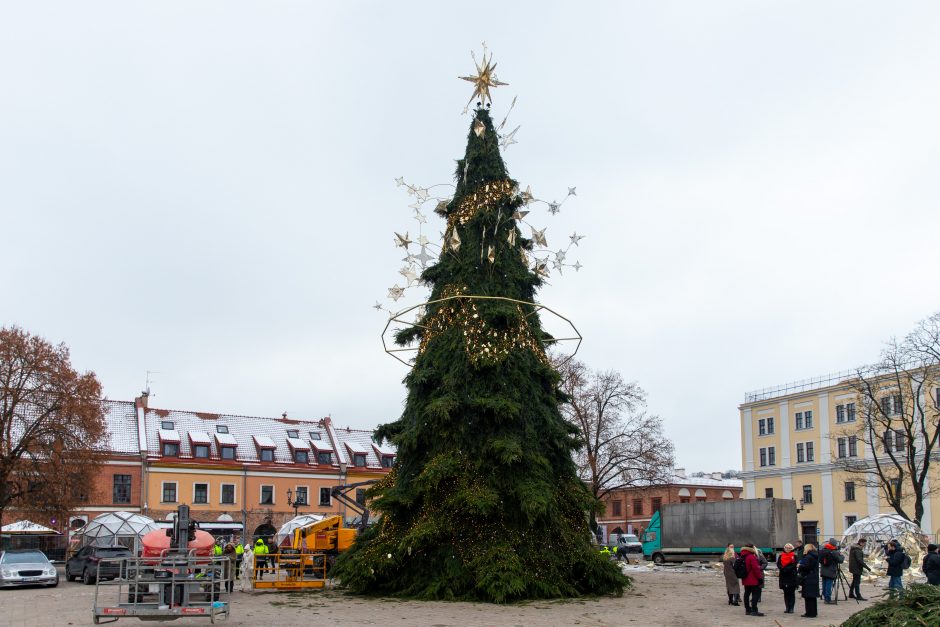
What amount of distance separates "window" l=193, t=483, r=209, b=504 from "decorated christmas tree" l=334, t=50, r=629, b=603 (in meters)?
40.7

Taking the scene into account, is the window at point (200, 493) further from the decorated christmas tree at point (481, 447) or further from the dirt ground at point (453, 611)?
the decorated christmas tree at point (481, 447)

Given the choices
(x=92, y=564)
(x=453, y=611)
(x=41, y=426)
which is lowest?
(x=92, y=564)

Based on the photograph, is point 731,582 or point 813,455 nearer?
point 731,582

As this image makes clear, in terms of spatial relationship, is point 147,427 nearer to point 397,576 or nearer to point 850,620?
point 397,576

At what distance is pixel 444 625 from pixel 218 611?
3.99m

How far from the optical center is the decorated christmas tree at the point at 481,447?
20.2 metres

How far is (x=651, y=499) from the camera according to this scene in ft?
271

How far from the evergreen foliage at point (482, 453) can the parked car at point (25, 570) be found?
11843mm

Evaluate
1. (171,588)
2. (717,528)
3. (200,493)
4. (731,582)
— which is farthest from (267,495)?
(171,588)

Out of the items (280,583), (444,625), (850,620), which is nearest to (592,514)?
(444,625)

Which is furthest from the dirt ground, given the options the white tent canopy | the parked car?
the white tent canopy

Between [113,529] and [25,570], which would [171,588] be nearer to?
[25,570]

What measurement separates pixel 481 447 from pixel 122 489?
44597mm

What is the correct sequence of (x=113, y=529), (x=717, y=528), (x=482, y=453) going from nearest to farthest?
1. (x=482, y=453)
2. (x=113, y=529)
3. (x=717, y=528)
